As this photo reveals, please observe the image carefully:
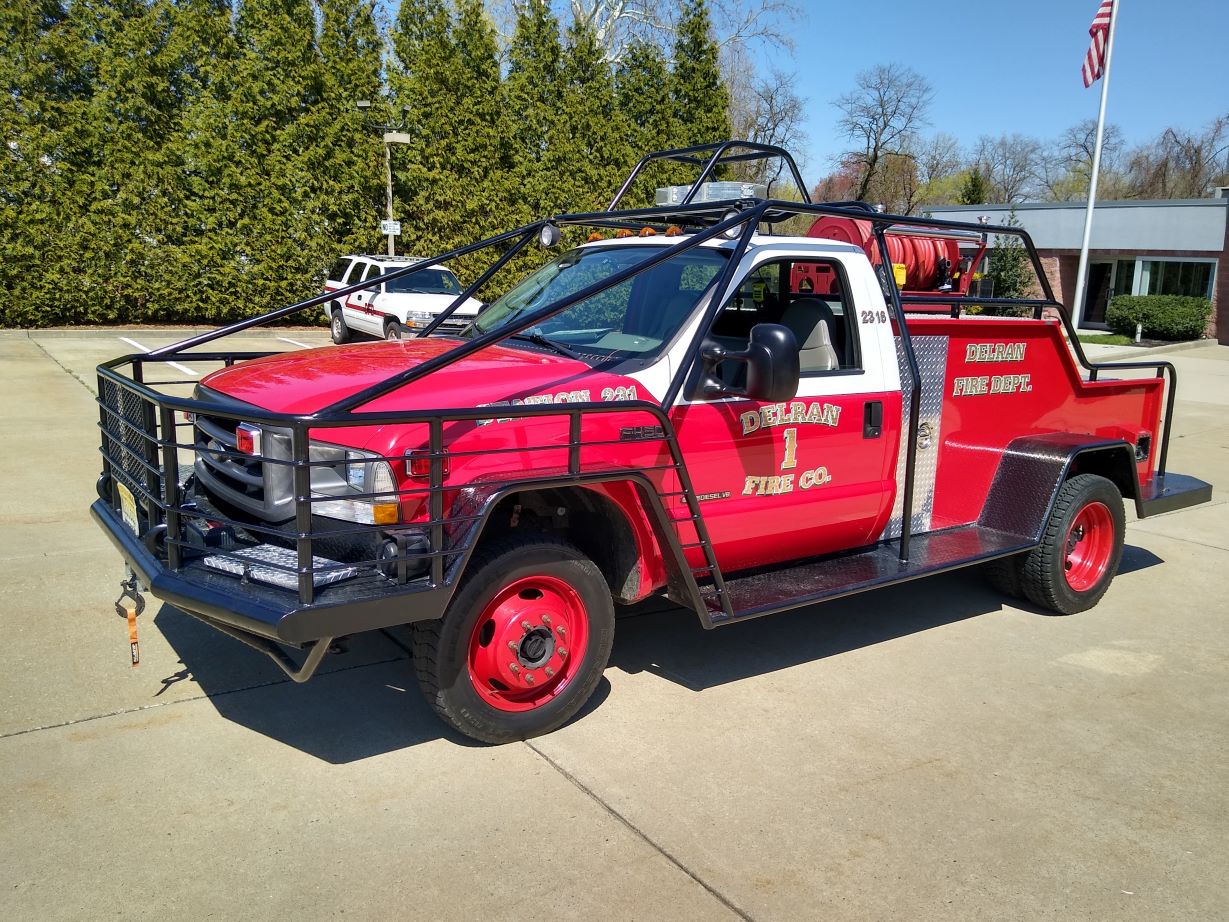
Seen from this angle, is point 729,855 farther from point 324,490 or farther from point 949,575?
point 949,575

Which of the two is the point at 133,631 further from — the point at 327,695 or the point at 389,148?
the point at 389,148

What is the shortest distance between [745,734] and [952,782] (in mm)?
848

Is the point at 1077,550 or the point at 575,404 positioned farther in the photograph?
the point at 1077,550

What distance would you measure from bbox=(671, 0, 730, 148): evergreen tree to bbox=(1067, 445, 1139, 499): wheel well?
18.3 m

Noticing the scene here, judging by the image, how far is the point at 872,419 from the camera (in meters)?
4.86

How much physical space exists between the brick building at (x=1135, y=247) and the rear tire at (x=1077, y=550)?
22294mm

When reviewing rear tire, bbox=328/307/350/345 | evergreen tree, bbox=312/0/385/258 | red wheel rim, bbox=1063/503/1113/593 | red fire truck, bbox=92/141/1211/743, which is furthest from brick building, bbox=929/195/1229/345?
red fire truck, bbox=92/141/1211/743

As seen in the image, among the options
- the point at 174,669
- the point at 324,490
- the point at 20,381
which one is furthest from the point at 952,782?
the point at 20,381

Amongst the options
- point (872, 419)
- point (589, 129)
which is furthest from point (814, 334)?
point (589, 129)

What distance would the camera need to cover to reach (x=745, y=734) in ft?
13.8

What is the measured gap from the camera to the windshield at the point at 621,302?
441 centimetres

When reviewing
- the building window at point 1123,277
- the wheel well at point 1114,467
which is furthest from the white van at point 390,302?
the building window at point 1123,277

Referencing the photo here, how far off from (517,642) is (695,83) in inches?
851

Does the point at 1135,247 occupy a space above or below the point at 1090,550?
above
